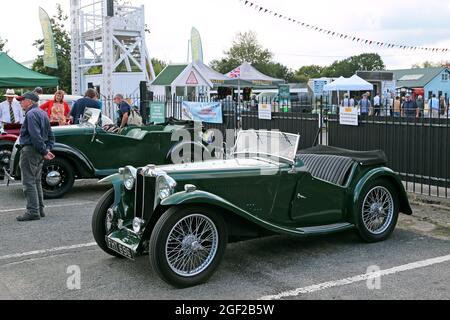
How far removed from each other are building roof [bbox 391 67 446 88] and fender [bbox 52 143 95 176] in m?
51.5

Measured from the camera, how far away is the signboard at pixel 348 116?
968 centimetres

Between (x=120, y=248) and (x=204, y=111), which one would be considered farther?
(x=204, y=111)

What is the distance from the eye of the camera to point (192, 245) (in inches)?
182

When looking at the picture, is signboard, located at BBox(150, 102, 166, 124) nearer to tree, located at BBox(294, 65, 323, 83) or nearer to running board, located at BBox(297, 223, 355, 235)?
running board, located at BBox(297, 223, 355, 235)

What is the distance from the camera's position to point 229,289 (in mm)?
4543

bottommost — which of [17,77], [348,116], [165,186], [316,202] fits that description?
[316,202]

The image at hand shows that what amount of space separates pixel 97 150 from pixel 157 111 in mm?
5490

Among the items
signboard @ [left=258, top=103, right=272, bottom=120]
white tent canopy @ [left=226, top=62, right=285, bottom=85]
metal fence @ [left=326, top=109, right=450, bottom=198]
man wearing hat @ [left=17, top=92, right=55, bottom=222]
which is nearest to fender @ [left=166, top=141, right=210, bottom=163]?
signboard @ [left=258, top=103, right=272, bottom=120]

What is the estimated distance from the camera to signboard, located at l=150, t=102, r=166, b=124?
1447cm

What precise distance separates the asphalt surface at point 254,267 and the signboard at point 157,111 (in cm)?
766

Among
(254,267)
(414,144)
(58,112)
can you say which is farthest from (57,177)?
(414,144)

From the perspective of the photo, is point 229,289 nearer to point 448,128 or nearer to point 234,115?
point 448,128

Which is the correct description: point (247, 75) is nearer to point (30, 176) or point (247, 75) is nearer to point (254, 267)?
point (30, 176)

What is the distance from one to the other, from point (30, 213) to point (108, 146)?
257 centimetres
